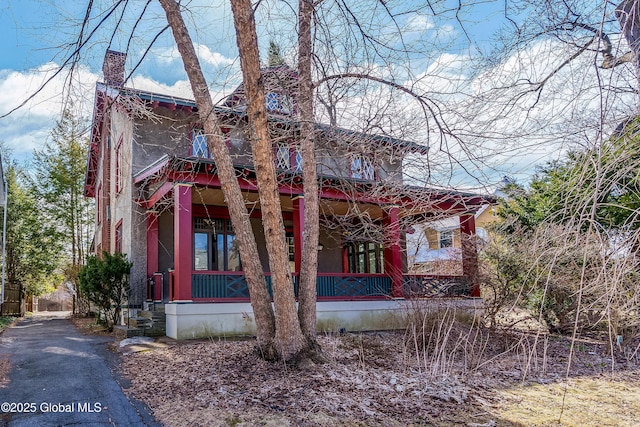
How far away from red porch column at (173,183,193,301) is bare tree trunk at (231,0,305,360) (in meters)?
4.02

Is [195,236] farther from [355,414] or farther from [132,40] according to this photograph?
[355,414]

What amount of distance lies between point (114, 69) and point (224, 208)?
21.6ft

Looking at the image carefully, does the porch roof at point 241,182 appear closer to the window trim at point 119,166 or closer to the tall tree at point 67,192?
the window trim at point 119,166

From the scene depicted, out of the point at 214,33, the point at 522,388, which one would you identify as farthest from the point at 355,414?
the point at 214,33

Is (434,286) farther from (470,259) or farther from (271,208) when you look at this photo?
(271,208)

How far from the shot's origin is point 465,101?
5898 mm

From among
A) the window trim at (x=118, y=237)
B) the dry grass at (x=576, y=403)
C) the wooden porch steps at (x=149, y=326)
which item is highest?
the window trim at (x=118, y=237)

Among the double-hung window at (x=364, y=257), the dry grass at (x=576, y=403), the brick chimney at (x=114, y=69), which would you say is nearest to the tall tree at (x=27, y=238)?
the double-hung window at (x=364, y=257)

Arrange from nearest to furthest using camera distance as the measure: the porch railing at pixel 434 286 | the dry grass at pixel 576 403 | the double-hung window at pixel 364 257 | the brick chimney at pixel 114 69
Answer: the dry grass at pixel 576 403
the brick chimney at pixel 114 69
the porch railing at pixel 434 286
the double-hung window at pixel 364 257

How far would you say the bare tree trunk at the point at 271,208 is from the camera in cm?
634

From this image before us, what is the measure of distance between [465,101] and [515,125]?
760 millimetres

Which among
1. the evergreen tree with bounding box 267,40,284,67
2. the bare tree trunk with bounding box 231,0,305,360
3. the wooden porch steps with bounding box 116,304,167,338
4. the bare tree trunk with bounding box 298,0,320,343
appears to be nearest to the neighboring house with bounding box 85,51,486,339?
the evergreen tree with bounding box 267,40,284,67

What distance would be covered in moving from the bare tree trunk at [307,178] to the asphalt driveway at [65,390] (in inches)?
101

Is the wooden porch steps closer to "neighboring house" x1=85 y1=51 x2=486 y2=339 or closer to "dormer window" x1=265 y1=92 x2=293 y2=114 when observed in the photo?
"neighboring house" x1=85 y1=51 x2=486 y2=339
